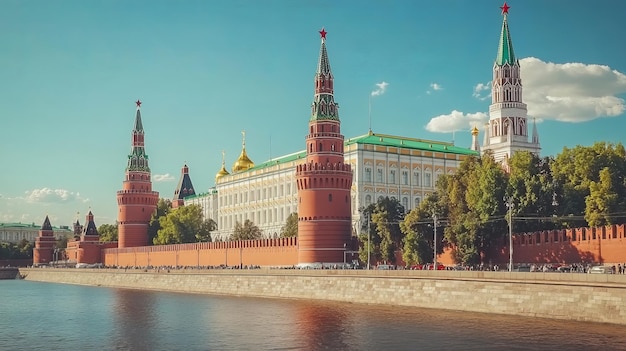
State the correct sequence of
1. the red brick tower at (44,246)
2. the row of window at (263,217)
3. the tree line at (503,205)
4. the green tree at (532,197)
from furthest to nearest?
the red brick tower at (44,246)
the row of window at (263,217)
the green tree at (532,197)
the tree line at (503,205)

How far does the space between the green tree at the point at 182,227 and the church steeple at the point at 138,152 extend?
24.4 feet

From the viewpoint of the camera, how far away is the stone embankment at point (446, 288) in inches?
1524

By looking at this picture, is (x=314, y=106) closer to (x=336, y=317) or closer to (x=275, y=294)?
(x=275, y=294)

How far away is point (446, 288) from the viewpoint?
47406 mm

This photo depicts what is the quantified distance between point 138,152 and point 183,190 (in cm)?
2896

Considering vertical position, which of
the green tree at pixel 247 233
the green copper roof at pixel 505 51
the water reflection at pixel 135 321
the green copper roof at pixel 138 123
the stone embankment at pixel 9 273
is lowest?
the water reflection at pixel 135 321

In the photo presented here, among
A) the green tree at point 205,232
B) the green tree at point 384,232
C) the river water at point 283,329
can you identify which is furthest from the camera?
the green tree at point 205,232

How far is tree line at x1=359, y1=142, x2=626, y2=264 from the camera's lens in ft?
173

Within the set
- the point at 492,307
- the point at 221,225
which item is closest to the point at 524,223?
the point at 492,307

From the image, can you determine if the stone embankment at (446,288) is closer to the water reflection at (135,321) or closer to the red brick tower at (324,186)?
the red brick tower at (324,186)

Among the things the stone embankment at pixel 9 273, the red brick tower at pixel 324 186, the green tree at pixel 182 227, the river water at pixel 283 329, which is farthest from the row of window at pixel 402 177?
the stone embankment at pixel 9 273

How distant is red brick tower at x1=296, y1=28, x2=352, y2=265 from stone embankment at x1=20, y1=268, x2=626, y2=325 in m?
5.19

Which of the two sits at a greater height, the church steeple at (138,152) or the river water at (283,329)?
the church steeple at (138,152)

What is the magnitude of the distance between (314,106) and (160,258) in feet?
115
